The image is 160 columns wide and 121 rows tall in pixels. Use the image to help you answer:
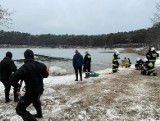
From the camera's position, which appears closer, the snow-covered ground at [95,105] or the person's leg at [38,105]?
the person's leg at [38,105]

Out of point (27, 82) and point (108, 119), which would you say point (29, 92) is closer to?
point (27, 82)

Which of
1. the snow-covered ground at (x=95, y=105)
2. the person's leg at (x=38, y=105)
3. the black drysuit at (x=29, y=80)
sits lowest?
the snow-covered ground at (x=95, y=105)

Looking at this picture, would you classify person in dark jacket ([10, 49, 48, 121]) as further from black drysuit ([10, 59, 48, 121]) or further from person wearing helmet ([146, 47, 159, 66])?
person wearing helmet ([146, 47, 159, 66])

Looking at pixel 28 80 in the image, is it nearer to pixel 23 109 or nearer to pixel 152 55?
pixel 23 109

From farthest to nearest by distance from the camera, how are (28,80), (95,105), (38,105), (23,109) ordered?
1. (95,105)
2. (38,105)
3. (23,109)
4. (28,80)

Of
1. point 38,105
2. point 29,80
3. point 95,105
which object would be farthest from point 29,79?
point 95,105

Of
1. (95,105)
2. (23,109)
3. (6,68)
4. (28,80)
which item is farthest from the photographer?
(6,68)

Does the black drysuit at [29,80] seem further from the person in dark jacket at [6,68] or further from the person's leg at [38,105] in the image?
the person in dark jacket at [6,68]

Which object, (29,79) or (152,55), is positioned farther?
(152,55)

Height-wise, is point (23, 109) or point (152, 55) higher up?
point (152, 55)

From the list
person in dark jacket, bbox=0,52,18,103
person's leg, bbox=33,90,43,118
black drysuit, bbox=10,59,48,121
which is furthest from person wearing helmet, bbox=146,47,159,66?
black drysuit, bbox=10,59,48,121

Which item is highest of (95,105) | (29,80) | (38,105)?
(29,80)

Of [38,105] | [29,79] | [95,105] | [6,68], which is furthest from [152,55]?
[29,79]

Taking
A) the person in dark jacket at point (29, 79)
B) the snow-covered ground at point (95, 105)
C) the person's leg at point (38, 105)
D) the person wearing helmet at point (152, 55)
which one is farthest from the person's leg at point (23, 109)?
the person wearing helmet at point (152, 55)
